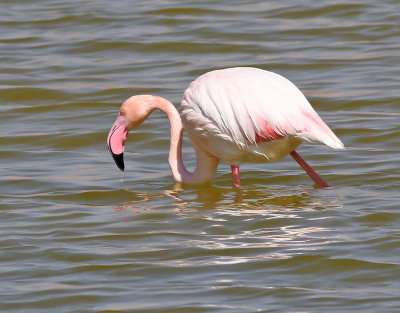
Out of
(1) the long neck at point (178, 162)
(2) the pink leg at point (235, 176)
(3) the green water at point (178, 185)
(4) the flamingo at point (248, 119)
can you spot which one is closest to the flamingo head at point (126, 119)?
(1) the long neck at point (178, 162)

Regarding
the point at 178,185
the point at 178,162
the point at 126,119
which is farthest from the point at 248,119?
the point at 126,119

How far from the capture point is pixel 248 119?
672 cm

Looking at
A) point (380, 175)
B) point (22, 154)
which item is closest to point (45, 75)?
point (22, 154)

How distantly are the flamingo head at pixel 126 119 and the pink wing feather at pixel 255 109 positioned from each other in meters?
0.53

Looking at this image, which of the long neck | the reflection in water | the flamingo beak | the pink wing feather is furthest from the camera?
the flamingo beak

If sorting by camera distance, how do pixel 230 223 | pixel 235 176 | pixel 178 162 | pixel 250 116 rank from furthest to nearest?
pixel 178 162 → pixel 235 176 → pixel 250 116 → pixel 230 223

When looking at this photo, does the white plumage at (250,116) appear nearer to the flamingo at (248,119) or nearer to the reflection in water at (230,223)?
the flamingo at (248,119)

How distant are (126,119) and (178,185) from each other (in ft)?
1.90

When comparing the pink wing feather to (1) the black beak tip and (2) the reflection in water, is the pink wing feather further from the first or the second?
(1) the black beak tip

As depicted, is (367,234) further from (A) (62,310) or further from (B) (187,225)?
(A) (62,310)

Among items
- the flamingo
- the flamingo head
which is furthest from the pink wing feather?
the flamingo head

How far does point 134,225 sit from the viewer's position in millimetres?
6410

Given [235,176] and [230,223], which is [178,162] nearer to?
[235,176]

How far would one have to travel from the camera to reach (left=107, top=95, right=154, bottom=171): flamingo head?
739cm
